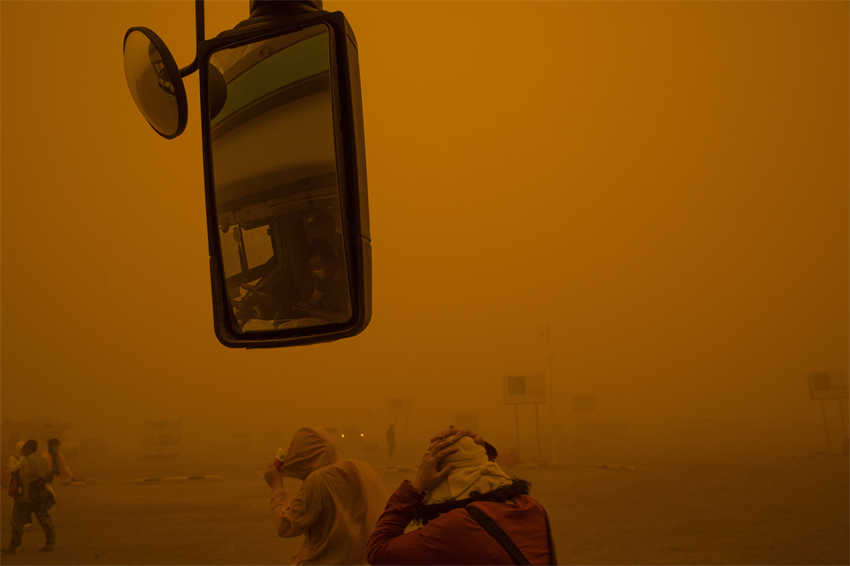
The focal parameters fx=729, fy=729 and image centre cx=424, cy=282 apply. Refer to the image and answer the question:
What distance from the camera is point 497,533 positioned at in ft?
5.01

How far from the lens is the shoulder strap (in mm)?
1503

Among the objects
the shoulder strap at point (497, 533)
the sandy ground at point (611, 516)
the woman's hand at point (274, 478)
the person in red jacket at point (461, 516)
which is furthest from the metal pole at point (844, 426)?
the shoulder strap at point (497, 533)

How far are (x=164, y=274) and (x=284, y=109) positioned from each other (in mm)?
5539

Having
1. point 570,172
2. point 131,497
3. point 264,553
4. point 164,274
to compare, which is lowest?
point 264,553

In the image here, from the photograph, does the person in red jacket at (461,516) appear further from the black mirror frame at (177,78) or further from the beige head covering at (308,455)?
the black mirror frame at (177,78)

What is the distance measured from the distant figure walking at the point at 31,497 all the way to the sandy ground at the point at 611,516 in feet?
0.23

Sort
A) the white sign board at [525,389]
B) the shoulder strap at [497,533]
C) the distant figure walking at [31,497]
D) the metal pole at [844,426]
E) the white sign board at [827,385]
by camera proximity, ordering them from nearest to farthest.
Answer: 1. the shoulder strap at [497,533]
2. the distant figure walking at [31,497]
3. the metal pole at [844,426]
4. the white sign board at [827,385]
5. the white sign board at [525,389]

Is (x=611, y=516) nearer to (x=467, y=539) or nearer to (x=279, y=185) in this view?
(x=467, y=539)

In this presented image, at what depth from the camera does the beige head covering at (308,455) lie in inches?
102

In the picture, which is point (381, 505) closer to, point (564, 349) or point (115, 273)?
point (564, 349)

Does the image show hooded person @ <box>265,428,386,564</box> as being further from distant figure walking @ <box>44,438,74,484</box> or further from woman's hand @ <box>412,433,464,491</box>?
distant figure walking @ <box>44,438,74,484</box>

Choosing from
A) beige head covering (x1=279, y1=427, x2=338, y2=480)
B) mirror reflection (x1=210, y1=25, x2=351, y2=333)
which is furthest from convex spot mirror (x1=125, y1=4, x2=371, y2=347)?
beige head covering (x1=279, y1=427, x2=338, y2=480)

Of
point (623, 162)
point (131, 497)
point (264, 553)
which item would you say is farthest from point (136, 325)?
point (623, 162)

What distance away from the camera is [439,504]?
1.65m
